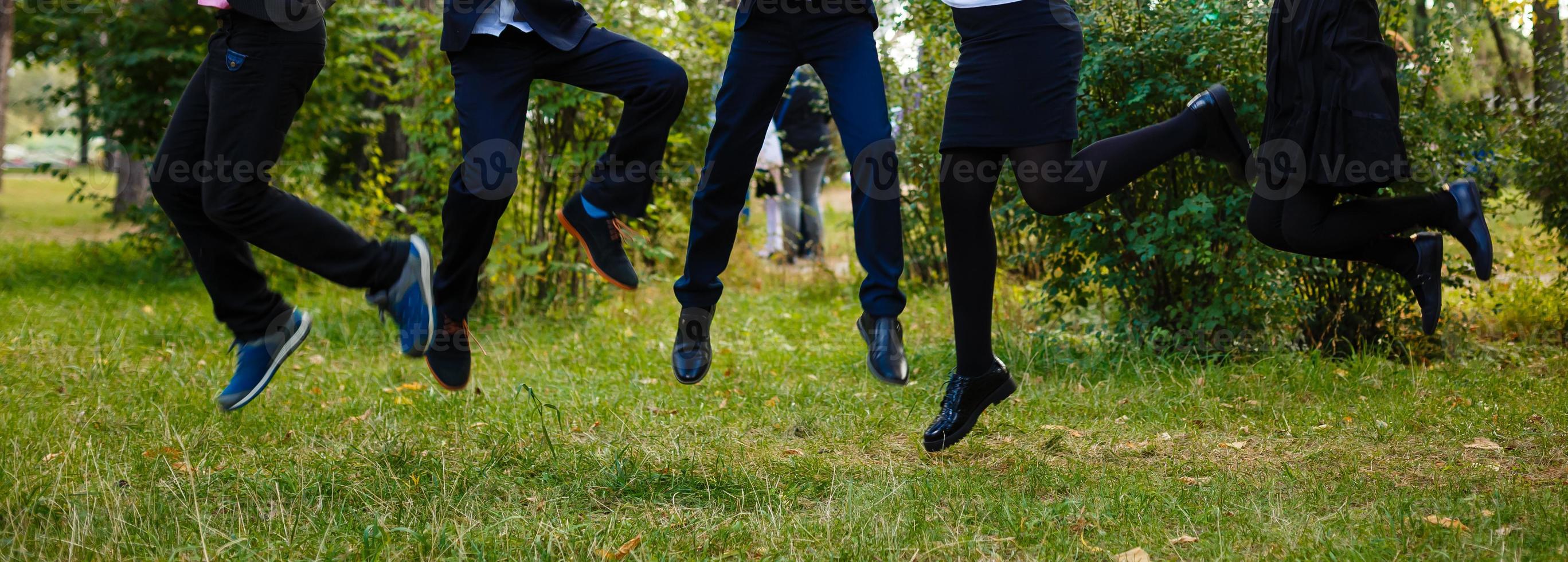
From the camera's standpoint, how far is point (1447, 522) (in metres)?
2.62

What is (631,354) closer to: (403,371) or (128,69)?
(403,371)

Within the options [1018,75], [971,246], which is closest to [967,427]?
[971,246]

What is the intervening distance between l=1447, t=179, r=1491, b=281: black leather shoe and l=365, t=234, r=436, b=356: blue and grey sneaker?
9.56ft

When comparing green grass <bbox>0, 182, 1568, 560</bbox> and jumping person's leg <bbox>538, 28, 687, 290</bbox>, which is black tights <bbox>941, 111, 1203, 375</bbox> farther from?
jumping person's leg <bbox>538, 28, 687, 290</bbox>

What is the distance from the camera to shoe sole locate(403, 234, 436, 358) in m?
3.20

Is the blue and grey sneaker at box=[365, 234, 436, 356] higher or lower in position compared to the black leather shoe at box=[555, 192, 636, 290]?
lower

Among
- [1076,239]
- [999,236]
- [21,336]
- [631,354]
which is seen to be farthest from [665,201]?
[21,336]

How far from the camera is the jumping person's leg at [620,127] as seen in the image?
3111 mm

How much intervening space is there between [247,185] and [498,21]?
2.64 feet

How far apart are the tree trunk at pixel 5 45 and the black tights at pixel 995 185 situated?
8.41m

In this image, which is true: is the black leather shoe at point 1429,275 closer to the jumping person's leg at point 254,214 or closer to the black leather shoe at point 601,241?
the black leather shoe at point 601,241

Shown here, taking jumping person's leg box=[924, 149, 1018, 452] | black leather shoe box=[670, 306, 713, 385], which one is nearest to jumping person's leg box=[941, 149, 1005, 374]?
jumping person's leg box=[924, 149, 1018, 452]

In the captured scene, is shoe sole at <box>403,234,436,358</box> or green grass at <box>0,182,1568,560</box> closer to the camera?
green grass at <box>0,182,1568,560</box>

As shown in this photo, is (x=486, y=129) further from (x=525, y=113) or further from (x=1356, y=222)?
(x=1356, y=222)
